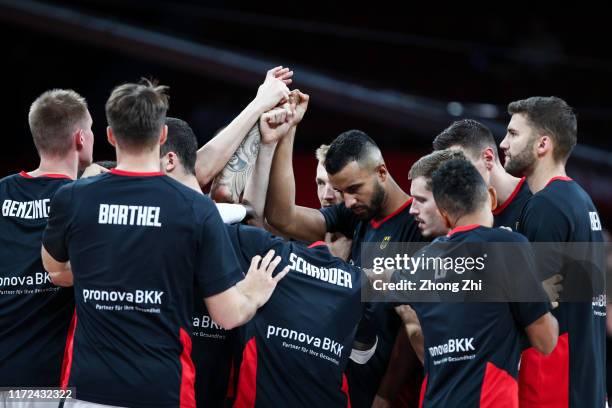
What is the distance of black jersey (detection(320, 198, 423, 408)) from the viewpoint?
4.27 m

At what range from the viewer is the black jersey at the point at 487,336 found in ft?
11.4

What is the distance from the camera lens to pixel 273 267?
3613 mm

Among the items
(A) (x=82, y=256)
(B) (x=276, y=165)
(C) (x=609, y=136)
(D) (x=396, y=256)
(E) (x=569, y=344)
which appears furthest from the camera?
(C) (x=609, y=136)

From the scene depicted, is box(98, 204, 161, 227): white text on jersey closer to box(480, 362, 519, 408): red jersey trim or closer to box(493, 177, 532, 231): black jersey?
box(480, 362, 519, 408): red jersey trim

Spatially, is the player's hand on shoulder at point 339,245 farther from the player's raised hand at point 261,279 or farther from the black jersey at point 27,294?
the black jersey at point 27,294

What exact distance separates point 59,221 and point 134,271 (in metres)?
0.37

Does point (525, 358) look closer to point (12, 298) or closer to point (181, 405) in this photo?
point (181, 405)

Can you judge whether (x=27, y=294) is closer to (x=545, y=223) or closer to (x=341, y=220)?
(x=341, y=220)

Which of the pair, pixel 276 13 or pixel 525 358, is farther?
pixel 276 13

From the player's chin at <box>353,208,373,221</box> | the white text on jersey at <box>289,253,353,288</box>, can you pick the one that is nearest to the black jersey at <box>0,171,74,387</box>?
the white text on jersey at <box>289,253,353,288</box>

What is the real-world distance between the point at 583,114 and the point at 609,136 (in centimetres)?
49

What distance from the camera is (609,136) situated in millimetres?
10391

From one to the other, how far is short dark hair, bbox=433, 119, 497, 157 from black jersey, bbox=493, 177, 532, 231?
325mm

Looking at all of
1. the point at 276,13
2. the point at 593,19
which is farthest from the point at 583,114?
the point at 276,13
